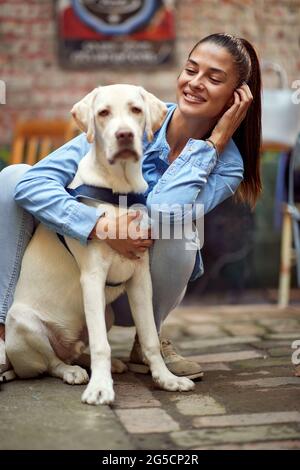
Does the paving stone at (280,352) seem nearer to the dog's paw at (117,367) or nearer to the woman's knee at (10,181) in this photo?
the dog's paw at (117,367)

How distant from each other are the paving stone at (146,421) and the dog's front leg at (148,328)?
0.20 metres

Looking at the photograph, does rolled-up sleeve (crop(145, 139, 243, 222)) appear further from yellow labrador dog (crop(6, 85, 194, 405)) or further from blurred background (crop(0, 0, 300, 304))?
blurred background (crop(0, 0, 300, 304))

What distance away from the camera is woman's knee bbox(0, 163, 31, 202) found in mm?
2260

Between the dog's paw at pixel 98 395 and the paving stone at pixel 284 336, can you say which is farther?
the paving stone at pixel 284 336

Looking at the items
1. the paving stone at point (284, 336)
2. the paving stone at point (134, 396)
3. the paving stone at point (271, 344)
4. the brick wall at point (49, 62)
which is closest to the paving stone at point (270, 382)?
the paving stone at point (134, 396)

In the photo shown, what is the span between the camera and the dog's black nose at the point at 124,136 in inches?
76.9

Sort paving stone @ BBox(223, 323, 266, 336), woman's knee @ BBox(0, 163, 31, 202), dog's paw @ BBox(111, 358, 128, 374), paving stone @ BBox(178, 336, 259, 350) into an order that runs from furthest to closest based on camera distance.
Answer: paving stone @ BBox(223, 323, 266, 336) → paving stone @ BBox(178, 336, 259, 350) → dog's paw @ BBox(111, 358, 128, 374) → woman's knee @ BBox(0, 163, 31, 202)

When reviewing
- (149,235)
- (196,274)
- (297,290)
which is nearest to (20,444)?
(149,235)

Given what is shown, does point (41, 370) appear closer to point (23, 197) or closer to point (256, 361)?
point (23, 197)

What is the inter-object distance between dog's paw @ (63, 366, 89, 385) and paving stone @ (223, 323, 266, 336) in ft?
3.78

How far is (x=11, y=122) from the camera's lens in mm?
5660

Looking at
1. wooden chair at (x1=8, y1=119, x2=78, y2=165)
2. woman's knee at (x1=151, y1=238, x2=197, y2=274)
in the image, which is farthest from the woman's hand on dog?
wooden chair at (x1=8, y1=119, x2=78, y2=165)

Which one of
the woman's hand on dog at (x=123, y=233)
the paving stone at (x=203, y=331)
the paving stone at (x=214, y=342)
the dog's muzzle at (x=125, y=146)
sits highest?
the dog's muzzle at (x=125, y=146)

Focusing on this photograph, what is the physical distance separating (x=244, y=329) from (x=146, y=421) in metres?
1.55
